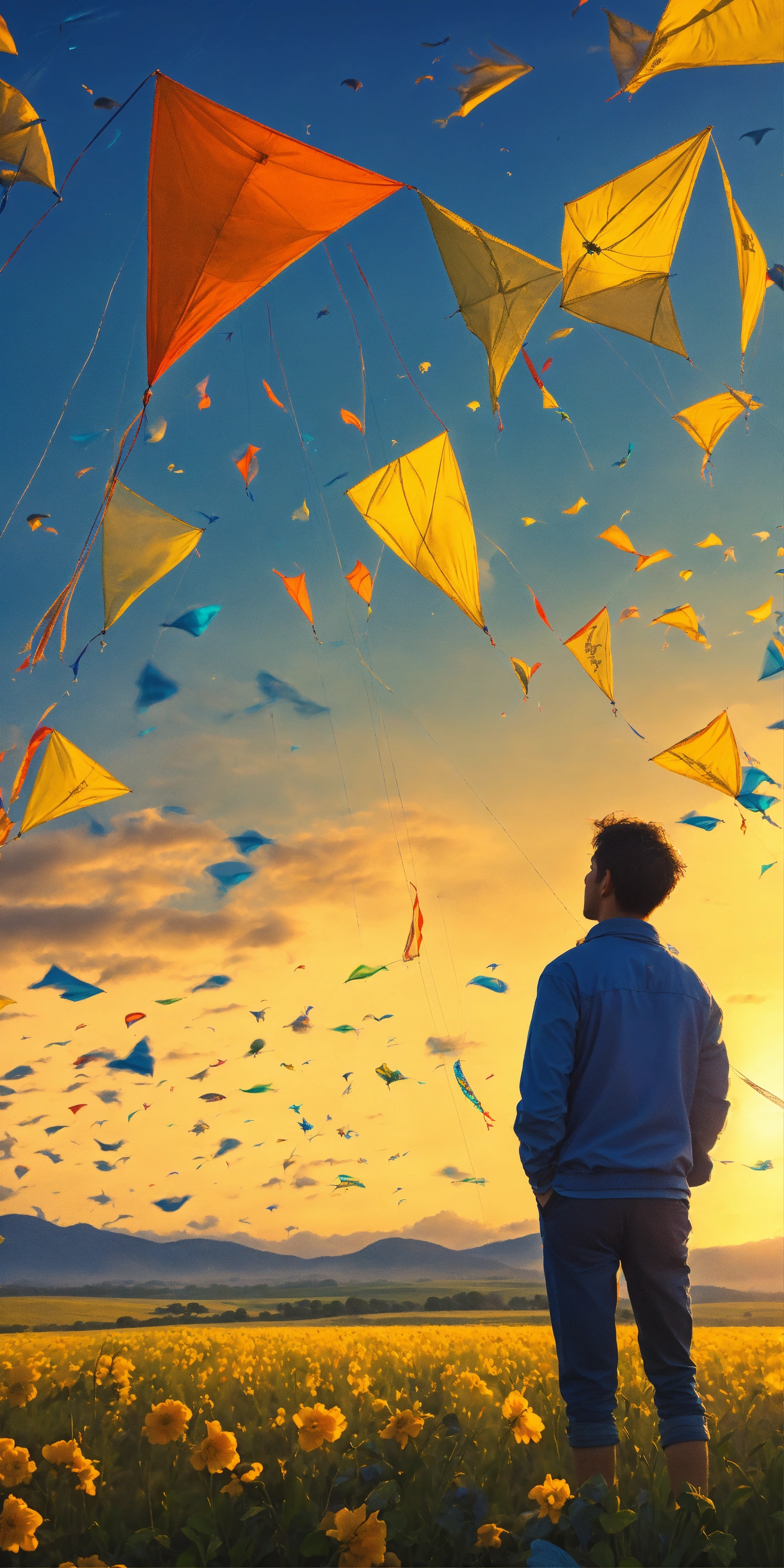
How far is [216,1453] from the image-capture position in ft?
7.23

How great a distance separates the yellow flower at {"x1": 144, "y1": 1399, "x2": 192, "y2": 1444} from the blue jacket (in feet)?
3.70

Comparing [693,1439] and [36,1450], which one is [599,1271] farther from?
[36,1450]

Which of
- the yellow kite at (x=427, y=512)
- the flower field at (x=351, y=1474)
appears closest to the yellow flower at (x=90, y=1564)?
the flower field at (x=351, y=1474)

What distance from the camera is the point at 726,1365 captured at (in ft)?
16.5

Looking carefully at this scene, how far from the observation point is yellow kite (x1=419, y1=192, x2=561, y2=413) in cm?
469

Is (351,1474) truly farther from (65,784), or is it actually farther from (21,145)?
(21,145)

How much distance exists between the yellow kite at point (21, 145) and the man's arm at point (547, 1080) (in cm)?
488

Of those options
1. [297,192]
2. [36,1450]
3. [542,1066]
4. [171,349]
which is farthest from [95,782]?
[542,1066]

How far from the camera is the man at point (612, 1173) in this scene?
89.4 inches

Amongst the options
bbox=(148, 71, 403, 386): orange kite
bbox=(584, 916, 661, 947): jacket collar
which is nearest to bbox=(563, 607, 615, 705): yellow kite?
bbox=(148, 71, 403, 386): orange kite

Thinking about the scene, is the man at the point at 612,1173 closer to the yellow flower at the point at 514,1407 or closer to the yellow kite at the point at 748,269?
the yellow flower at the point at 514,1407

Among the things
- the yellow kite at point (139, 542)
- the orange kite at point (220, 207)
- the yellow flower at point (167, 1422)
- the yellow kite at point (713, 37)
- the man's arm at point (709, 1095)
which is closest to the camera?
the yellow flower at point (167, 1422)

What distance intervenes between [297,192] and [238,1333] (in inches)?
324

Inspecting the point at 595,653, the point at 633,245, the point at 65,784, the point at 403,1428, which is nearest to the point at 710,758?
the point at 595,653
